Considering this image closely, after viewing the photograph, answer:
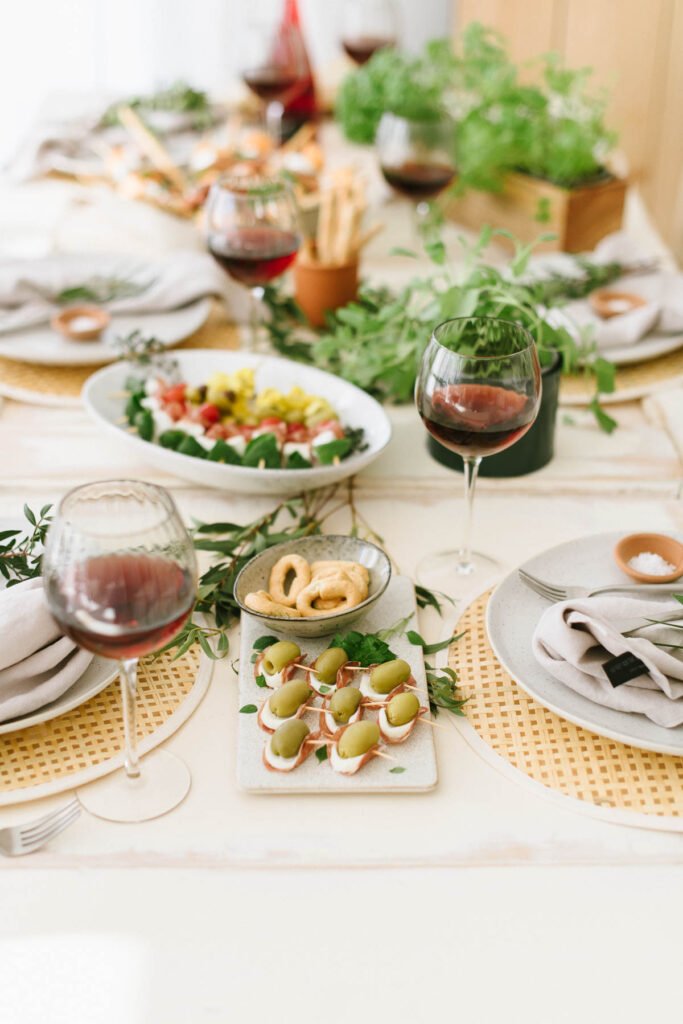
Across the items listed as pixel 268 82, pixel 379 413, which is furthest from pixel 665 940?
pixel 268 82

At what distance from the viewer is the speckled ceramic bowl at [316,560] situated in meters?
0.94

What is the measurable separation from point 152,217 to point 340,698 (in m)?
1.19

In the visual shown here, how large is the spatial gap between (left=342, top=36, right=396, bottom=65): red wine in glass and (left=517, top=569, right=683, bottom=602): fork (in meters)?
1.85

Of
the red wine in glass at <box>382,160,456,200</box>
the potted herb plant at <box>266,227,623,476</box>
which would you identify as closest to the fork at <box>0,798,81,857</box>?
the potted herb plant at <box>266,227,623,476</box>

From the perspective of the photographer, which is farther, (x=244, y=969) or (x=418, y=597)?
(x=418, y=597)

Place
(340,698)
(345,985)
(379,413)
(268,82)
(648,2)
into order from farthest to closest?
(648,2) → (268,82) → (379,413) → (340,698) → (345,985)

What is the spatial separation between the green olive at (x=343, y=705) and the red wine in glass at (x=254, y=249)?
0.75m

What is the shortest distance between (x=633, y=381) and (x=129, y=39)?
3.29 m

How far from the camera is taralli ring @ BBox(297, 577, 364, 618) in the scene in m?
0.96

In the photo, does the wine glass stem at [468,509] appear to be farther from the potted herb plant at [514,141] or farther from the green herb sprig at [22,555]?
the potted herb plant at [514,141]

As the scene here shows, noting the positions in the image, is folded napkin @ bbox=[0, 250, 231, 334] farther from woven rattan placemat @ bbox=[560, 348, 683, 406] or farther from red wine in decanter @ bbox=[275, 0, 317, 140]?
red wine in decanter @ bbox=[275, 0, 317, 140]

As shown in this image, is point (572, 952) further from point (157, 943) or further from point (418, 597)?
point (418, 597)

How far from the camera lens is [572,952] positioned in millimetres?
722

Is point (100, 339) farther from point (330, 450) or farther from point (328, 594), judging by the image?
point (328, 594)
